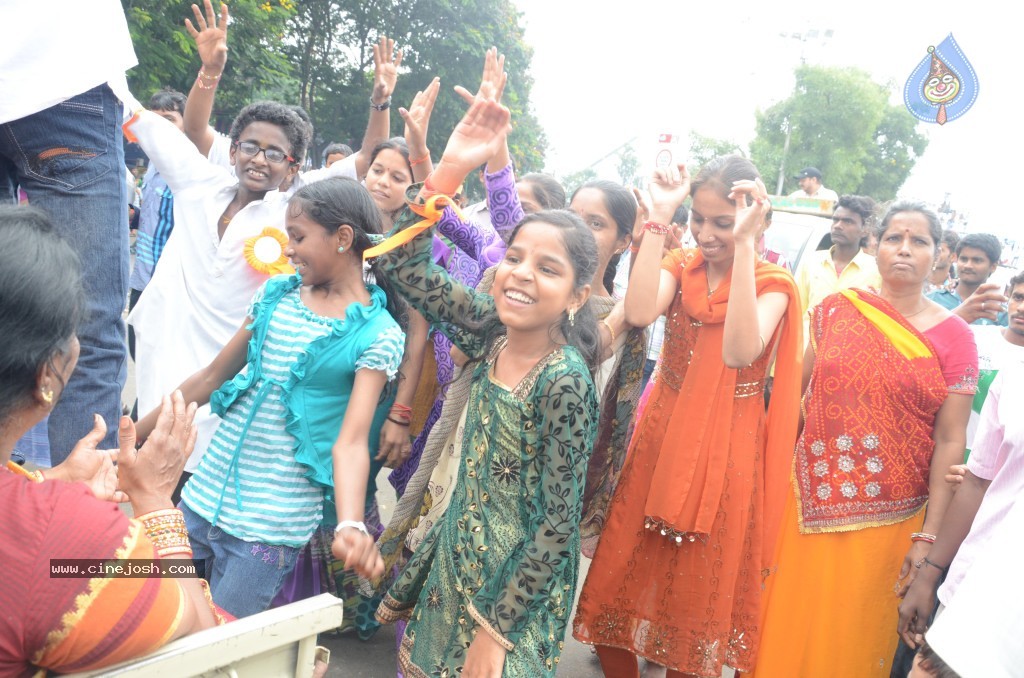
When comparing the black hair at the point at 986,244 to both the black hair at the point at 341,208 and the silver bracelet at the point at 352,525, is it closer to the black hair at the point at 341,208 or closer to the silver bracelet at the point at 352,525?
the black hair at the point at 341,208

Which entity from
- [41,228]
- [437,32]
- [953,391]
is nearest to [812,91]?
[437,32]

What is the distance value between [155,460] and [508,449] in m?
0.87

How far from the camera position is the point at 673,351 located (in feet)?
9.33

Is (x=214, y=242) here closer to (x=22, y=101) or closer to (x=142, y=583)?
(x=22, y=101)

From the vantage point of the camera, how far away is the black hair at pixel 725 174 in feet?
8.54

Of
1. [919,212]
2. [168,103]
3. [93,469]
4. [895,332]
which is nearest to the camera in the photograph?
[93,469]

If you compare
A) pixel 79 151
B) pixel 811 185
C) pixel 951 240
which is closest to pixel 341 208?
pixel 79 151

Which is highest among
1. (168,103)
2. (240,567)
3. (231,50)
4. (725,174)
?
(231,50)

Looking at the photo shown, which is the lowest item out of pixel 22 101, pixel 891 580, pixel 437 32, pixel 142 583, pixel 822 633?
pixel 822 633

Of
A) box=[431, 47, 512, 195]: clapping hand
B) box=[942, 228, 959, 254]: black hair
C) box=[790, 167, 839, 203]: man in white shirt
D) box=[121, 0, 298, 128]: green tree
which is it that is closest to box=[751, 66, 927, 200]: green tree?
box=[790, 167, 839, 203]: man in white shirt

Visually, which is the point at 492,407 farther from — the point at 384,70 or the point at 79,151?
the point at 384,70

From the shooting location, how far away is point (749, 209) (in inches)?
96.9

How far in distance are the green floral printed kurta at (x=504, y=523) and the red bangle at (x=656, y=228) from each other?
2.28 feet

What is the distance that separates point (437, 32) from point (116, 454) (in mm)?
20463
